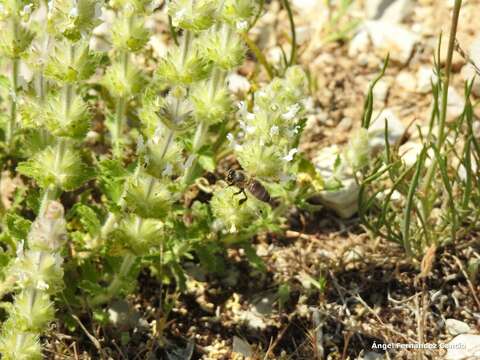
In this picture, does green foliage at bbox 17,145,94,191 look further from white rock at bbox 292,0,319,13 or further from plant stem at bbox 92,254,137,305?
white rock at bbox 292,0,319,13

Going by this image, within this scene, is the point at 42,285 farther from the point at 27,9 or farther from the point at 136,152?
the point at 27,9

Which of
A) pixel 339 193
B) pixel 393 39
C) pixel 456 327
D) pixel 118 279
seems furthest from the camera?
pixel 393 39

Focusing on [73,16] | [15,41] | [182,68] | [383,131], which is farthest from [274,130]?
[383,131]

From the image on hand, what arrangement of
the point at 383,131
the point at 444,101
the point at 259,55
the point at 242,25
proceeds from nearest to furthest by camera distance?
the point at 242,25 → the point at 444,101 → the point at 259,55 → the point at 383,131

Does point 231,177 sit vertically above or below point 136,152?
below

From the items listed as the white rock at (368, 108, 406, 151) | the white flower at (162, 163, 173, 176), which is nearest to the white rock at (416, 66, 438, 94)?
the white rock at (368, 108, 406, 151)

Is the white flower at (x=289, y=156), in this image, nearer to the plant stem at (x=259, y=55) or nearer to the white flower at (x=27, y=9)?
the white flower at (x=27, y=9)
